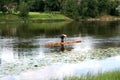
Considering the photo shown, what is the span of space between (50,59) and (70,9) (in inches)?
4181

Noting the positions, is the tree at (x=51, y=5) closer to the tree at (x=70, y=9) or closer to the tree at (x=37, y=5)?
the tree at (x=37, y=5)

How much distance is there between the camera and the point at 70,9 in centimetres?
14400

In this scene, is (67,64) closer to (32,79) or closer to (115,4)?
(32,79)

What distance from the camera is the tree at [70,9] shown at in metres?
143

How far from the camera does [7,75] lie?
29.9 meters

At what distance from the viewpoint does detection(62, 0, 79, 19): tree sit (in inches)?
5640

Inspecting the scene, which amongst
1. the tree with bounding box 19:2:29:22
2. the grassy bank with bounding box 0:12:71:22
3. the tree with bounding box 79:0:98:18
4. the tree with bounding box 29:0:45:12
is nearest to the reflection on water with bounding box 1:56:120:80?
the tree with bounding box 19:2:29:22

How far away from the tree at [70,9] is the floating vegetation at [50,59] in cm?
9531

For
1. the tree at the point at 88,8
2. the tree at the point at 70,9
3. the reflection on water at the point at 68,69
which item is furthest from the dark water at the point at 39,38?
the tree at the point at 88,8

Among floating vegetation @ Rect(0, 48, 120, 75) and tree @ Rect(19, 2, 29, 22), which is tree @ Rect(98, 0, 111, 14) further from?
floating vegetation @ Rect(0, 48, 120, 75)

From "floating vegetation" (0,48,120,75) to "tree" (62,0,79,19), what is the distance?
9531cm

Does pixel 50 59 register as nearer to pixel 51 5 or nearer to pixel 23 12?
pixel 23 12

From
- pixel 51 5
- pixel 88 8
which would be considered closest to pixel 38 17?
pixel 51 5

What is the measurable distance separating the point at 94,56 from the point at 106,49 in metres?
7.03
